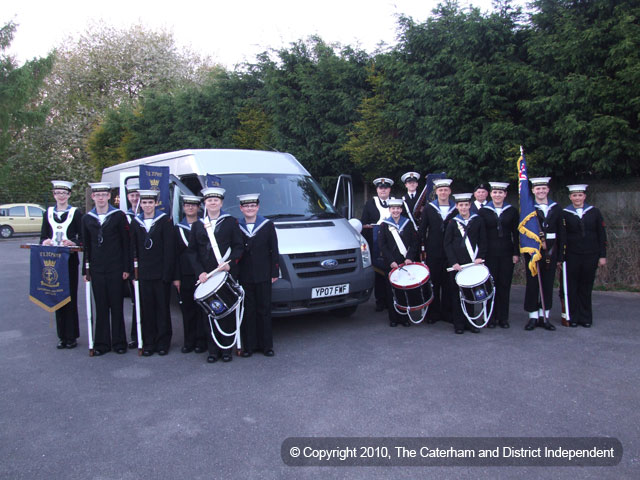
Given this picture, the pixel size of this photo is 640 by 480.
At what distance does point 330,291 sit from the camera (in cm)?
675

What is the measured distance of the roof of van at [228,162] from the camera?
7934 millimetres

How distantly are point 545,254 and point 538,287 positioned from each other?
1.52 ft

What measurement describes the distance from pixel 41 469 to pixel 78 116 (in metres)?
36.6

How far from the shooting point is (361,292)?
7160 mm

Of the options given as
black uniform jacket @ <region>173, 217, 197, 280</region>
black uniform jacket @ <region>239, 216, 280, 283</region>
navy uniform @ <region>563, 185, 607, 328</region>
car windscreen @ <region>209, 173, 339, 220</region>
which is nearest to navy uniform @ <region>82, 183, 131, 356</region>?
black uniform jacket @ <region>173, 217, 197, 280</region>

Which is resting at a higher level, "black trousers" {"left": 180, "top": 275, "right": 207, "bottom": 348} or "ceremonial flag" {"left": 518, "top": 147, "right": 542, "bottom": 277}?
"ceremonial flag" {"left": 518, "top": 147, "right": 542, "bottom": 277}

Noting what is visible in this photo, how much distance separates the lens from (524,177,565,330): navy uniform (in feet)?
23.0

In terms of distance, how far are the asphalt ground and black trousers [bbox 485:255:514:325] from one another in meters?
0.33

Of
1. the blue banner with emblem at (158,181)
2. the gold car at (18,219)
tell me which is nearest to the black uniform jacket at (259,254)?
the blue banner with emblem at (158,181)

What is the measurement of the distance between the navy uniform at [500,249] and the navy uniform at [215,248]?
3447 mm

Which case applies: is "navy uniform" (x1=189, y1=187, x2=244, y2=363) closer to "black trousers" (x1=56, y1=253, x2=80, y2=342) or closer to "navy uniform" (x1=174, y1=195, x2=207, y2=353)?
"navy uniform" (x1=174, y1=195, x2=207, y2=353)

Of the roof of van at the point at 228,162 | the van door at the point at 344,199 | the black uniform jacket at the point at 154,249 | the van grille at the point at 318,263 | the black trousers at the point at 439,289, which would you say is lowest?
the black trousers at the point at 439,289

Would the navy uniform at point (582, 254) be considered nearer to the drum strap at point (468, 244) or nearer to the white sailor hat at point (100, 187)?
the drum strap at point (468, 244)

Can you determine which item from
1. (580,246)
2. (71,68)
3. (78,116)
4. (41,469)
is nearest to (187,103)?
(580,246)
